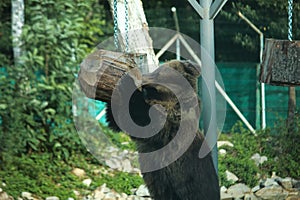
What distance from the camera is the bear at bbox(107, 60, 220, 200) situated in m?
3.88

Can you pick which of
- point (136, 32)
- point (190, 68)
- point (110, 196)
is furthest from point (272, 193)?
point (190, 68)

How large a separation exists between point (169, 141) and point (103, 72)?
0.70 m

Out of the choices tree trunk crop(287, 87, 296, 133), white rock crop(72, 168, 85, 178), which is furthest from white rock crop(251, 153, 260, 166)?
white rock crop(72, 168, 85, 178)

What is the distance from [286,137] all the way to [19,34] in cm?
375

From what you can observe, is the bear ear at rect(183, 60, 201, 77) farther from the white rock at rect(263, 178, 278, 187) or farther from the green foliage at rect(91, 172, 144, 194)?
the green foliage at rect(91, 172, 144, 194)

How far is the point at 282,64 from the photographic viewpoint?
3689mm

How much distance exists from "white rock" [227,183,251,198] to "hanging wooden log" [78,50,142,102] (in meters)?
3.73

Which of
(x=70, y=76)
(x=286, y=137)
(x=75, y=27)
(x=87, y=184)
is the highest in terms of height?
(x=75, y=27)

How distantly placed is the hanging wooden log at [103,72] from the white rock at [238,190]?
12.2 feet

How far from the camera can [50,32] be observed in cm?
830

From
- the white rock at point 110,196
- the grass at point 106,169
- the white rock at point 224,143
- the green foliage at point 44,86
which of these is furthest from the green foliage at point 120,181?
the white rock at point 224,143

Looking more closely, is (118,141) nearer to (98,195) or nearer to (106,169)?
(106,169)

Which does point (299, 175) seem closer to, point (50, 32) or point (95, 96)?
point (50, 32)

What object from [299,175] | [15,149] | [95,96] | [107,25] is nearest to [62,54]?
[15,149]
